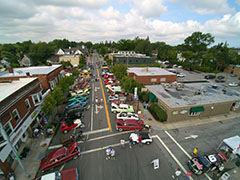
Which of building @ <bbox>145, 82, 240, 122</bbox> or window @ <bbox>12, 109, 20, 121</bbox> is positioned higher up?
window @ <bbox>12, 109, 20, 121</bbox>

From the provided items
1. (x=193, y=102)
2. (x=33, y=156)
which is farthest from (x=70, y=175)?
(x=193, y=102)

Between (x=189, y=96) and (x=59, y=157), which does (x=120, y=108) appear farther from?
(x=189, y=96)

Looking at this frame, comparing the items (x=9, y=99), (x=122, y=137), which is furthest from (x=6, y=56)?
(x=122, y=137)

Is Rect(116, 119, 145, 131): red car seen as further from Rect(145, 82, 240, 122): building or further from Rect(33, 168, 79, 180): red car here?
Rect(33, 168, 79, 180): red car

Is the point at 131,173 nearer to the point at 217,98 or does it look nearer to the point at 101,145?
the point at 101,145

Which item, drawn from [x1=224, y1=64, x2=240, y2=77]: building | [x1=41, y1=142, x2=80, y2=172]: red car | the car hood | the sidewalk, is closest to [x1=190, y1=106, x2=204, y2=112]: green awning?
[x1=41, y1=142, x2=80, y2=172]: red car

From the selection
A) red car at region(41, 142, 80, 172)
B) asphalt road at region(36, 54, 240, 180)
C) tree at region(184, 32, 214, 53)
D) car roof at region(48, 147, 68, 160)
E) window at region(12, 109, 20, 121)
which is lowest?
asphalt road at region(36, 54, 240, 180)

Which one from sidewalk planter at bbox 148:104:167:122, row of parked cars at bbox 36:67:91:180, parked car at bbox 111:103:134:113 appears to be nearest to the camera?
row of parked cars at bbox 36:67:91:180
